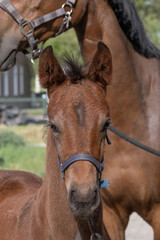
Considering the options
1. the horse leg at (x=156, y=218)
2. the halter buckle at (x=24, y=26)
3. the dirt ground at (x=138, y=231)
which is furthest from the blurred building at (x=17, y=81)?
the horse leg at (x=156, y=218)

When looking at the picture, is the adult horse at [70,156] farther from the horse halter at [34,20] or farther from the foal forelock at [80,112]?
the horse halter at [34,20]

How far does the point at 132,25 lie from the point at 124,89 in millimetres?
461

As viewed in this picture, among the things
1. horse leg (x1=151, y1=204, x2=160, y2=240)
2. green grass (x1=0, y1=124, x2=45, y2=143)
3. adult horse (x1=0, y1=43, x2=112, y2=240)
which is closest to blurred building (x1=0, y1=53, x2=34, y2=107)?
green grass (x1=0, y1=124, x2=45, y2=143)

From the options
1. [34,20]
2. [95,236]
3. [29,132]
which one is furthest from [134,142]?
[29,132]

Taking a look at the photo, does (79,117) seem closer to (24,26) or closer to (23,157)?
(24,26)

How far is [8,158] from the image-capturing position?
8391 millimetres

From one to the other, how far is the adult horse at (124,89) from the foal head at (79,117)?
665 millimetres

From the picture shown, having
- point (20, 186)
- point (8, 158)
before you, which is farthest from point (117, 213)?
point (8, 158)

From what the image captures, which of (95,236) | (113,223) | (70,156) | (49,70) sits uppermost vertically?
(49,70)

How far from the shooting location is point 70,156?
223cm

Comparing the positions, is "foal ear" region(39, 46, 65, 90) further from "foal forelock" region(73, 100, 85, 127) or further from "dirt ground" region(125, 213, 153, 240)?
"dirt ground" region(125, 213, 153, 240)

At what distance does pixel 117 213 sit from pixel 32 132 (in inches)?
425

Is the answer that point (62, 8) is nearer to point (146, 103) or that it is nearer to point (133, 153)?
point (146, 103)

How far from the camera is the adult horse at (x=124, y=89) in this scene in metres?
3.11
